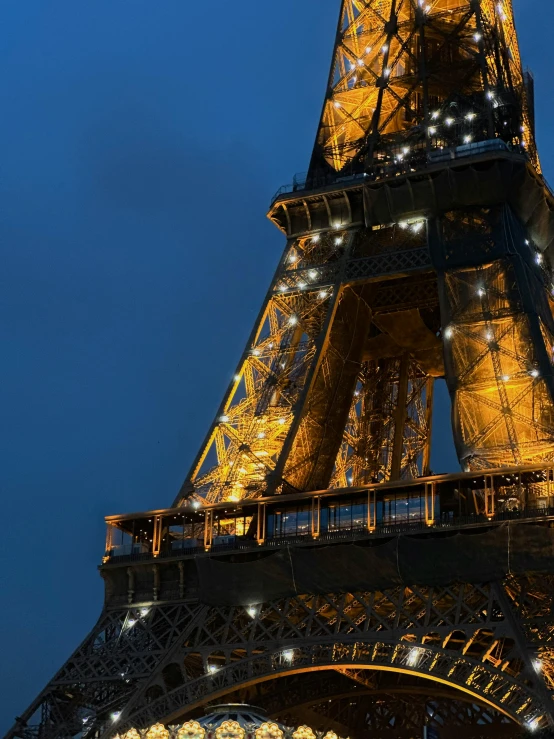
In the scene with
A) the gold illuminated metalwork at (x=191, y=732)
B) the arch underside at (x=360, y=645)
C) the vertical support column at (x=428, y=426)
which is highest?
the vertical support column at (x=428, y=426)

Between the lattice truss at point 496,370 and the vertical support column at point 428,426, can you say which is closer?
the lattice truss at point 496,370

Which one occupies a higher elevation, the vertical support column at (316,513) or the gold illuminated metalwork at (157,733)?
the vertical support column at (316,513)

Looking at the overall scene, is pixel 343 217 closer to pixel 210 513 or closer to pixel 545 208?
pixel 545 208

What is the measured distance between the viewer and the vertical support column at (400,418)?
157ft

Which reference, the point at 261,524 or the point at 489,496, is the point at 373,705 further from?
the point at 489,496

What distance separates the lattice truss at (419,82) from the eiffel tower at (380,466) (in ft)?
0.36

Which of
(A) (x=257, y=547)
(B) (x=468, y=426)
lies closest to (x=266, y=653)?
(A) (x=257, y=547)

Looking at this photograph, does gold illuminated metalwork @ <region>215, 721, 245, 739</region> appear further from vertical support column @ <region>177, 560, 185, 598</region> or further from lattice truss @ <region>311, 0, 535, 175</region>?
lattice truss @ <region>311, 0, 535, 175</region>

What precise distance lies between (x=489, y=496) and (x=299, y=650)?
695cm

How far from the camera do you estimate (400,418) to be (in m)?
49.2

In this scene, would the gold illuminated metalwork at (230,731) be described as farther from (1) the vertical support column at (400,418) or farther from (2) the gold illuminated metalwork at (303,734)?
(1) the vertical support column at (400,418)

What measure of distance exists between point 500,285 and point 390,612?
40.6 feet

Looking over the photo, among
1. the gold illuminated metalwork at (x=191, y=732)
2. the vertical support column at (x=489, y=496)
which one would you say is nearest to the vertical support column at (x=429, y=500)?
the vertical support column at (x=489, y=496)

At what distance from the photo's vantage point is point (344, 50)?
170 ft
